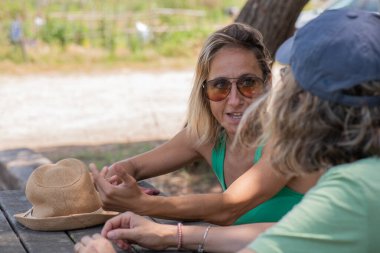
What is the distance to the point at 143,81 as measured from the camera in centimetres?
1198

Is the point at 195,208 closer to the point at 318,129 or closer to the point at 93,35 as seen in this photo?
the point at 318,129

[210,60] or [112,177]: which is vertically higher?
[210,60]

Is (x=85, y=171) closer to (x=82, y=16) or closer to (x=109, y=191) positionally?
(x=109, y=191)

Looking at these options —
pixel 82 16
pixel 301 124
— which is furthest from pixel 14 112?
pixel 301 124

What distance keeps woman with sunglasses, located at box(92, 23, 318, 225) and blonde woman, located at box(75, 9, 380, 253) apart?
2.23ft

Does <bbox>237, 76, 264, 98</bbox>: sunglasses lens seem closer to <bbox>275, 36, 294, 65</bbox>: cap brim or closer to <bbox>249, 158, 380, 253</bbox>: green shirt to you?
<bbox>275, 36, 294, 65</bbox>: cap brim

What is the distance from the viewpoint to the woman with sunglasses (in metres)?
2.40

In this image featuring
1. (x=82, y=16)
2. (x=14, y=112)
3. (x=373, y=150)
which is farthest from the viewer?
(x=82, y=16)

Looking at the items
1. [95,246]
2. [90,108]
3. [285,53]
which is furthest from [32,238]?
[90,108]

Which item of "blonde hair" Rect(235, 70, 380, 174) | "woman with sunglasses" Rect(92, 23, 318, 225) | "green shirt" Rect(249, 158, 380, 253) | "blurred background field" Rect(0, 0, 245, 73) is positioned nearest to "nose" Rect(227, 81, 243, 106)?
"woman with sunglasses" Rect(92, 23, 318, 225)

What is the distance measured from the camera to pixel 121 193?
2.42 meters

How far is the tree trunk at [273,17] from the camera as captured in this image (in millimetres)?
5352

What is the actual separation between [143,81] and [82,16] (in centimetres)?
289

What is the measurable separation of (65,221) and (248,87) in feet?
2.42
